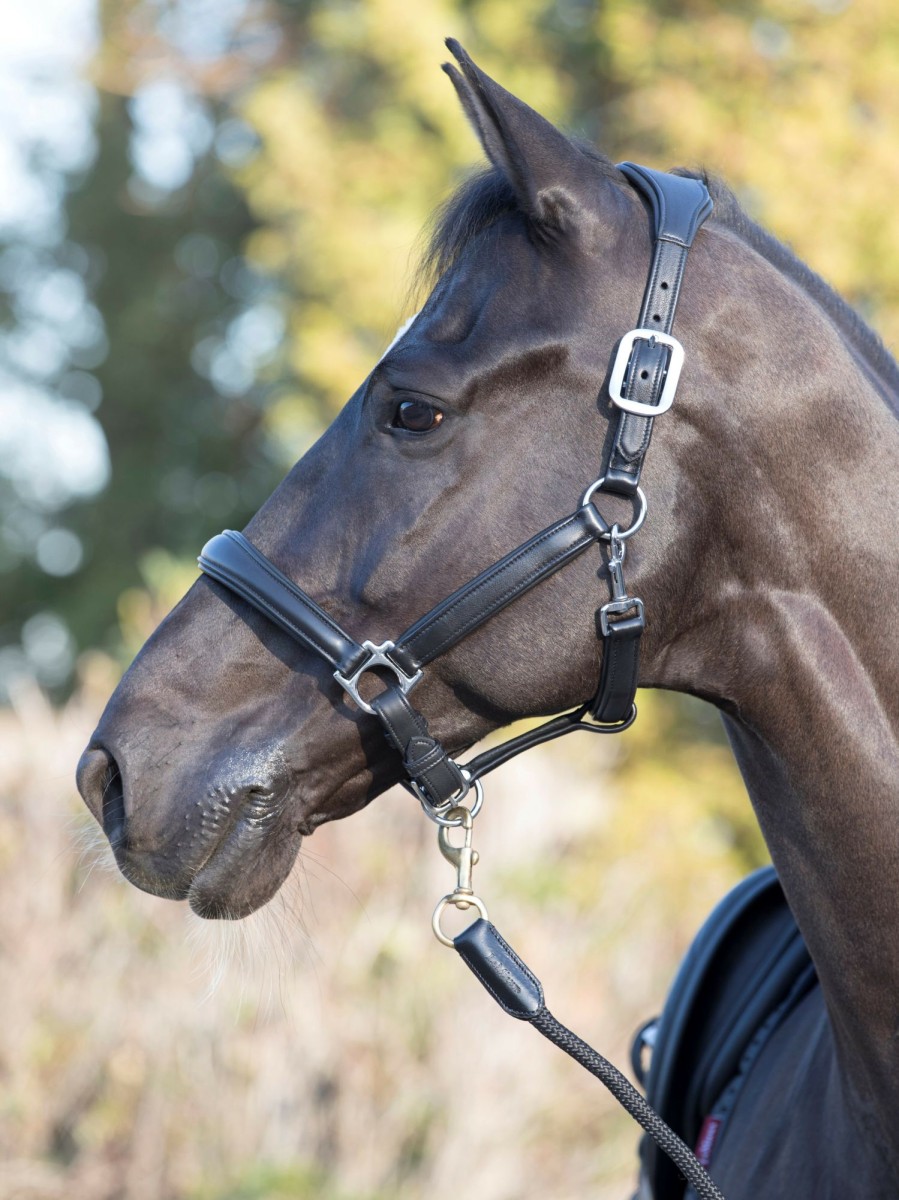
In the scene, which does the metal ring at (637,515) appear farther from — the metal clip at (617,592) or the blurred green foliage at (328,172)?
the blurred green foliage at (328,172)

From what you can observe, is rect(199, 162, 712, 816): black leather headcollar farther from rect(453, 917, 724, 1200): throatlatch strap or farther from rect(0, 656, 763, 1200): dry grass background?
rect(0, 656, 763, 1200): dry grass background

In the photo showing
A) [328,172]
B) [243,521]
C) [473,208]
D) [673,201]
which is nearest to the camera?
[673,201]

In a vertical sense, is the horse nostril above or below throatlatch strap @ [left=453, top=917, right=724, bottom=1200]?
above

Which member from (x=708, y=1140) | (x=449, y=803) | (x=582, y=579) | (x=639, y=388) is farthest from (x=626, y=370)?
(x=708, y=1140)

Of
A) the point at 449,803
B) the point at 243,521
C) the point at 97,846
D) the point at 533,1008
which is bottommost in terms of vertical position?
the point at 533,1008

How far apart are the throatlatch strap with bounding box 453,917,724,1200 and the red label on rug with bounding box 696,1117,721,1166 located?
493mm

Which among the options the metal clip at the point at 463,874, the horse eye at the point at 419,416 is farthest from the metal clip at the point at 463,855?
the horse eye at the point at 419,416

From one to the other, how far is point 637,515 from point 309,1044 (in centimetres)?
395

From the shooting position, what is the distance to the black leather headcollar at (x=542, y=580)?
5.68 feet

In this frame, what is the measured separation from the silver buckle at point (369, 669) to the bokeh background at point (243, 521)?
566 mm

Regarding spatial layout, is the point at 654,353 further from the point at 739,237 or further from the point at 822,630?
the point at 822,630

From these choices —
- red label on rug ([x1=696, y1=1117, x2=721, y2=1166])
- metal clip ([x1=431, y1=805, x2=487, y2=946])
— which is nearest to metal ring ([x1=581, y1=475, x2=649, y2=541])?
metal clip ([x1=431, y1=805, x2=487, y2=946])

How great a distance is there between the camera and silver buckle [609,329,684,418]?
172 cm

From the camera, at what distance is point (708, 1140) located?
7.56 feet
